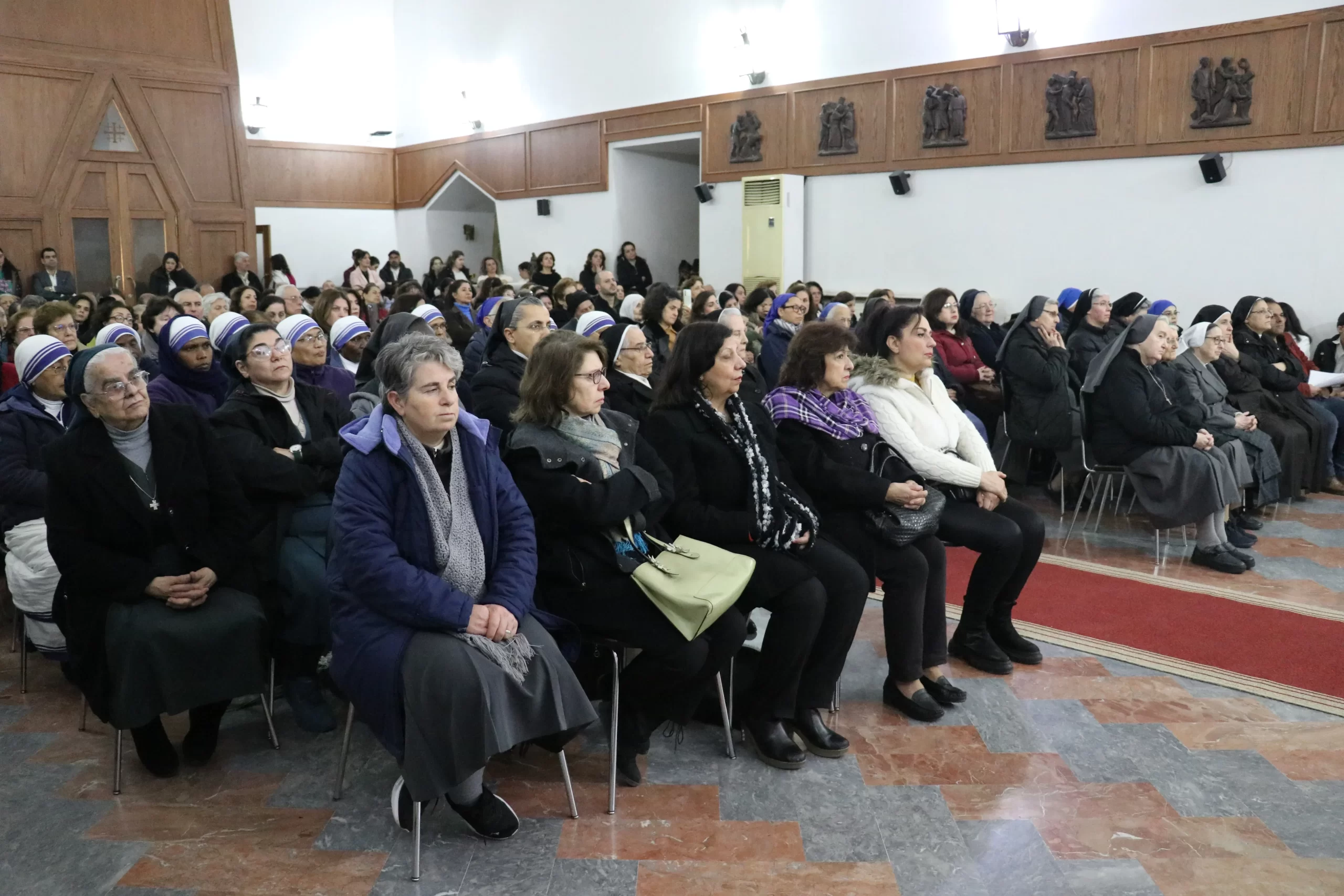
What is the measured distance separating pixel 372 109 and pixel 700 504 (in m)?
15.5

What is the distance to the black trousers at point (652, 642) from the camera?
279 cm

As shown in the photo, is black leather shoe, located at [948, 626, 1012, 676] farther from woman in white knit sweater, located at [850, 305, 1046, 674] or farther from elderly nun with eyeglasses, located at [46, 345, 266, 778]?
elderly nun with eyeglasses, located at [46, 345, 266, 778]

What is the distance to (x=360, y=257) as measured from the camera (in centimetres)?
1454

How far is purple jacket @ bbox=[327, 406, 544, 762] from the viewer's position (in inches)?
96.7

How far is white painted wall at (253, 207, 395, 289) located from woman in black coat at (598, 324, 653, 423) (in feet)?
45.0

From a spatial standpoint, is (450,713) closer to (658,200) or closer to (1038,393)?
(1038,393)

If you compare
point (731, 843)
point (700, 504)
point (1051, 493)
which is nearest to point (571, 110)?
point (1051, 493)

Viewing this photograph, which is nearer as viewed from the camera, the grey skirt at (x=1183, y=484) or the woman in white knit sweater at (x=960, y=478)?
the woman in white knit sweater at (x=960, y=478)

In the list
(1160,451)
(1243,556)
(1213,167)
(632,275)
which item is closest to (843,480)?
(1160,451)

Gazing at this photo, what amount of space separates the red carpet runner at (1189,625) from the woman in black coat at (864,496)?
871 millimetres

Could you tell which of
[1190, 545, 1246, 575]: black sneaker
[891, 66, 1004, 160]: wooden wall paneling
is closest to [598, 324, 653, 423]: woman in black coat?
[1190, 545, 1246, 575]: black sneaker

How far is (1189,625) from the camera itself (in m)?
4.20

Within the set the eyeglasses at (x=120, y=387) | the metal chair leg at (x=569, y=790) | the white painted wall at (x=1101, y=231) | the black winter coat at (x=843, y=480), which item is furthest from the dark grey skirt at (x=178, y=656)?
the white painted wall at (x=1101, y=231)

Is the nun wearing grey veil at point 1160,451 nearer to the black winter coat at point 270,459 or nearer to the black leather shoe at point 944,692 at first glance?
the black leather shoe at point 944,692
